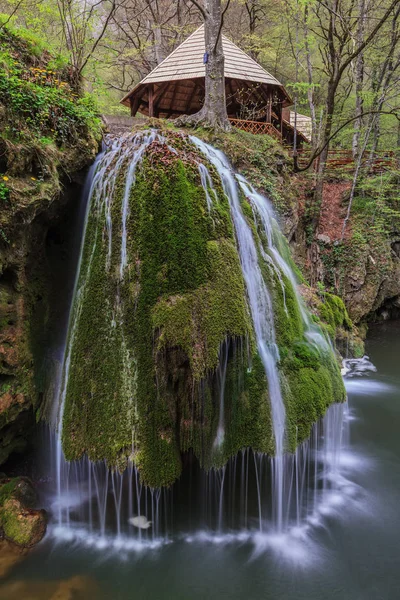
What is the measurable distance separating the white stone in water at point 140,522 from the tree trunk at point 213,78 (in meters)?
9.03

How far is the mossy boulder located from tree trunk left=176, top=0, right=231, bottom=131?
9048 mm

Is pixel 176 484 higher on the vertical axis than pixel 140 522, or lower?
higher

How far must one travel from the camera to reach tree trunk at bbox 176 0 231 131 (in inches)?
357

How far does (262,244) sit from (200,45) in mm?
11386

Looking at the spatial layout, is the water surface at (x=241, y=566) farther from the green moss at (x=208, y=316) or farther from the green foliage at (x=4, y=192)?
the green foliage at (x=4, y=192)

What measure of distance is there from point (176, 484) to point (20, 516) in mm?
1893

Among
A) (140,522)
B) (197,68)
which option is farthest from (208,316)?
(197,68)

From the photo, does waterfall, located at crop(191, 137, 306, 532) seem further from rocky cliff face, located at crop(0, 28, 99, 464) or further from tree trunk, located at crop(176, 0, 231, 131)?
tree trunk, located at crop(176, 0, 231, 131)

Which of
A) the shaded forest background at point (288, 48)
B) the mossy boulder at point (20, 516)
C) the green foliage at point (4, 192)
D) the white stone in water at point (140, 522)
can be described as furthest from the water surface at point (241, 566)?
the shaded forest background at point (288, 48)

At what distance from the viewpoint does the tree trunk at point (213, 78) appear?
29.7 feet

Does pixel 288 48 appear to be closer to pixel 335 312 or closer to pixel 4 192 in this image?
pixel 335 312

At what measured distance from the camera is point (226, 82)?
13828 millimetres

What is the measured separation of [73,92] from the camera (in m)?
5.63

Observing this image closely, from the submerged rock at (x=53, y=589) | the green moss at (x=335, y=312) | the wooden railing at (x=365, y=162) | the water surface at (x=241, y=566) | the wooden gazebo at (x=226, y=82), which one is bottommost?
the water surface at (x=241, y=566)
